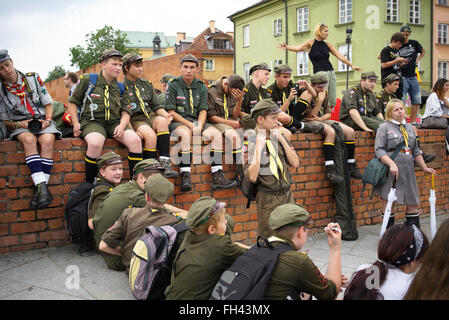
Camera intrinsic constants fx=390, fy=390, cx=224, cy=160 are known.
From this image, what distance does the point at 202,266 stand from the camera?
9.44 feet

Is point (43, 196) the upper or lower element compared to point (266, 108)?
lower

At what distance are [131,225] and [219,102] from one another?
293 centimetres

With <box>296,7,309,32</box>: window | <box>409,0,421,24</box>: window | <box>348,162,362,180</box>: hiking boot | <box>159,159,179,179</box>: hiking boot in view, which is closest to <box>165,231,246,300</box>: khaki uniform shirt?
<box>159,159,179,179</box>: hiking boot

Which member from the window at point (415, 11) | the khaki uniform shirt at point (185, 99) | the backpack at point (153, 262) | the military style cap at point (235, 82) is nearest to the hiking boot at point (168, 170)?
the khaki uniform shirt at point (185, 99)

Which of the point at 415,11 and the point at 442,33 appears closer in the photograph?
the point at 415,11

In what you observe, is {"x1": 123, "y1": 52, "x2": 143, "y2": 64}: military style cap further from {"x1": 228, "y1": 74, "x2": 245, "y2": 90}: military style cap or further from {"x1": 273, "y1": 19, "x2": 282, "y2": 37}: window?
{"x1": 273, "y1": 19, "x2": 282, "y2": 37}: window

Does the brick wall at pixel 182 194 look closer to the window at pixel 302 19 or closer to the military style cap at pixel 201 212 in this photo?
the military style cap at pixel 201 212

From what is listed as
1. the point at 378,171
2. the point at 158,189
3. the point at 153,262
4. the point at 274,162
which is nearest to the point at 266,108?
the point at 274,162

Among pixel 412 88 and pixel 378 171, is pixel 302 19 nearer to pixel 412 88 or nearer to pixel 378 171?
pixel 412 88

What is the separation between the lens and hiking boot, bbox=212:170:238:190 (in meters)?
5.39

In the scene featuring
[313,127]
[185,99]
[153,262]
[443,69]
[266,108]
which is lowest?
[153,262]

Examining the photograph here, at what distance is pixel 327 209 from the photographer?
21.9ft

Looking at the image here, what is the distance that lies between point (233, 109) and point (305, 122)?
1.29m
